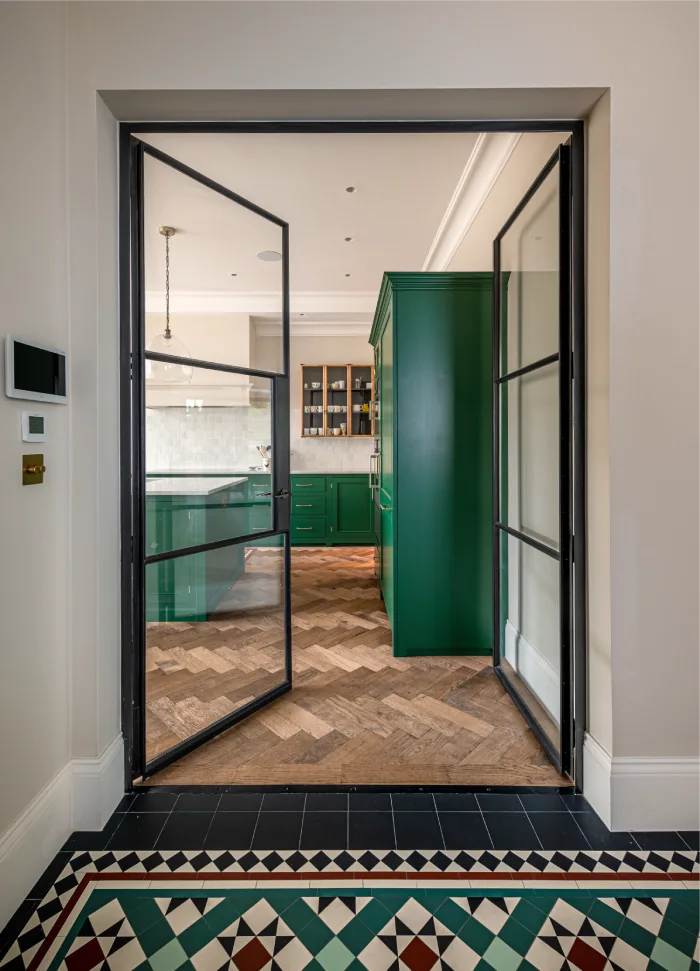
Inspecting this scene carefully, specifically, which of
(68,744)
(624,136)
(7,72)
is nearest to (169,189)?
(7,72)

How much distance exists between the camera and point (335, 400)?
21.9ft

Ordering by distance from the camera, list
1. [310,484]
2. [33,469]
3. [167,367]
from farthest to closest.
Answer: [310,484] → [167,367] → [33,469]

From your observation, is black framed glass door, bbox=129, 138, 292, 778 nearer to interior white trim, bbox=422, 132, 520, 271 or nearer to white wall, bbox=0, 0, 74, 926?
white wall, bbox=0, 0, 74, 926

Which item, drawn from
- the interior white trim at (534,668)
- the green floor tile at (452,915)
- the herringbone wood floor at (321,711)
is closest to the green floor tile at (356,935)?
the green floor tile at (452,915)

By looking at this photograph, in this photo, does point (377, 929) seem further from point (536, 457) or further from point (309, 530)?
point (309, 530)

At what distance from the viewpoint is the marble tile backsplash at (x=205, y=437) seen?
192 centimetres

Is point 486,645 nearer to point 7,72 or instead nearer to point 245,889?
point 245,889

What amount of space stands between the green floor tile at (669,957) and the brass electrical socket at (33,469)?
1942 millimetres

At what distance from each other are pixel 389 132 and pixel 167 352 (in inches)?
42.4

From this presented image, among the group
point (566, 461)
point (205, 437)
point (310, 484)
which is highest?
point (205, 437)

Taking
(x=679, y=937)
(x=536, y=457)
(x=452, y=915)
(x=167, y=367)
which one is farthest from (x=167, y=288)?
(x=679, y=937)

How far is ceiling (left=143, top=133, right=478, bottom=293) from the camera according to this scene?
6.53 feet

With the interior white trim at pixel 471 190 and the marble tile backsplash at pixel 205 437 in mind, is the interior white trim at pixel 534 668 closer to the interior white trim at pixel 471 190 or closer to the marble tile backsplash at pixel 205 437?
the marble tile backsplash at pixel 205 437

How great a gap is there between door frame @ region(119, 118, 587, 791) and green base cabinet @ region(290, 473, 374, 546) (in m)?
4.43
